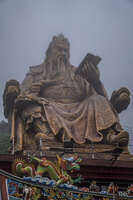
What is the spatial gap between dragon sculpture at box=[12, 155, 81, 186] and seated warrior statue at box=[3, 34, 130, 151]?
165cm

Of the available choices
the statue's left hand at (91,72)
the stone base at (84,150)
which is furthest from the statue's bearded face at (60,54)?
the stone base at (84,150)

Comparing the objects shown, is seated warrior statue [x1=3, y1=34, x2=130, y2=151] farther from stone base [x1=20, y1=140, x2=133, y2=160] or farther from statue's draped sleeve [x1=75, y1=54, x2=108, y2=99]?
stone base [x1=20, y1=140, x2=133, y2=160]

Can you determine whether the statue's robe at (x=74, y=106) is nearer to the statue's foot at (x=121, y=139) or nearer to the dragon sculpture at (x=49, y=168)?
the statue's foot at (x=121, y=139)

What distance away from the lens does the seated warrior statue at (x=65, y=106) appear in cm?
877

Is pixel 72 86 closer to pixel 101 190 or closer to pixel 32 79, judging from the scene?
pixel 32 79

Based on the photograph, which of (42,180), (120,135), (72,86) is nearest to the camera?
(42,180)

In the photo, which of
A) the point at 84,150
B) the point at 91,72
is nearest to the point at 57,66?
the point at 91,72

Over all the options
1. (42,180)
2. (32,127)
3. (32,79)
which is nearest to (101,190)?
(42,180)

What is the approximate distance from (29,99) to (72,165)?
2930mm

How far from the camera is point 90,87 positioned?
10.7 metres

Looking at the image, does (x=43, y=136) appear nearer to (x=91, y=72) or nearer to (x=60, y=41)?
(x=91, y=72)

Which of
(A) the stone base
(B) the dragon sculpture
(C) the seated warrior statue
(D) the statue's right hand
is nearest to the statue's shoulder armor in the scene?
(C) the seated warrior statue

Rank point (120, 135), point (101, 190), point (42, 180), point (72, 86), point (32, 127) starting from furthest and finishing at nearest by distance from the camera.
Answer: point (72, 86) < point (32, 127) < point (120, 135) < point (101, 190) < point (42, 180)

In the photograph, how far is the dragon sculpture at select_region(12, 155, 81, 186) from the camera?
20.1 feet
